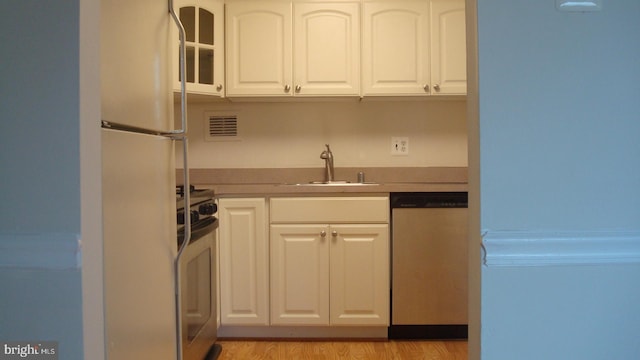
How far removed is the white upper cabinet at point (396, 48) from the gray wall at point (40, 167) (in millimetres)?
1969

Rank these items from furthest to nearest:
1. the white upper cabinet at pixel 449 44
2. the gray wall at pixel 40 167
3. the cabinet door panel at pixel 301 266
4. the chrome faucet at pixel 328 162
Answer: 1. the chrome faucet at pixel 328 162
2. the white upper cabinet at pixel 449 44
3. the cabinet door panel at pixel 301 266
4. the gray wall at pixel 40 167

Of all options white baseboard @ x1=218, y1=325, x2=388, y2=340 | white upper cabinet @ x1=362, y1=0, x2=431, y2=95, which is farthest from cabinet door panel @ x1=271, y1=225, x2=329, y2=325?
white upper cabinet @ x1=362, y1=0, x2=431, y2=95

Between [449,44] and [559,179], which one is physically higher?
[449,44]

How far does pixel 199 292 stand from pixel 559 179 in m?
1.58

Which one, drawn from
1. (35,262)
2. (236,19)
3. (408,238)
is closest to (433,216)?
(408,238)

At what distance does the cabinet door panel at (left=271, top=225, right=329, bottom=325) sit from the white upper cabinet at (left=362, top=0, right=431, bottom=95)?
102 centimetres

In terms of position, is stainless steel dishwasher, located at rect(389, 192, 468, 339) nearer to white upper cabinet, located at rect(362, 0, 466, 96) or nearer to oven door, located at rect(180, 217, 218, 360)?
white upper cabinet, located at rect(362, 0, 466, 96)

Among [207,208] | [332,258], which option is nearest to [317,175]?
[332,258]

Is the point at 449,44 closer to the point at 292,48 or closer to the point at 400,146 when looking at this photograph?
the point at 400,146

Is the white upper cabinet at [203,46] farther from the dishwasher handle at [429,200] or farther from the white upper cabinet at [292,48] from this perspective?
the dishwasher handle at [429,200]

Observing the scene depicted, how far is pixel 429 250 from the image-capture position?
226cm

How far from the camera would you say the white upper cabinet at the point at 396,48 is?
251 cm

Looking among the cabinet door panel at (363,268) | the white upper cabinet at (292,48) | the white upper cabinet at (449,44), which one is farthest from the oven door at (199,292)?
the white upper cabinet at (449,44)

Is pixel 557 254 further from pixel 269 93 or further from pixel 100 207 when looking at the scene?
pixel 269 93
